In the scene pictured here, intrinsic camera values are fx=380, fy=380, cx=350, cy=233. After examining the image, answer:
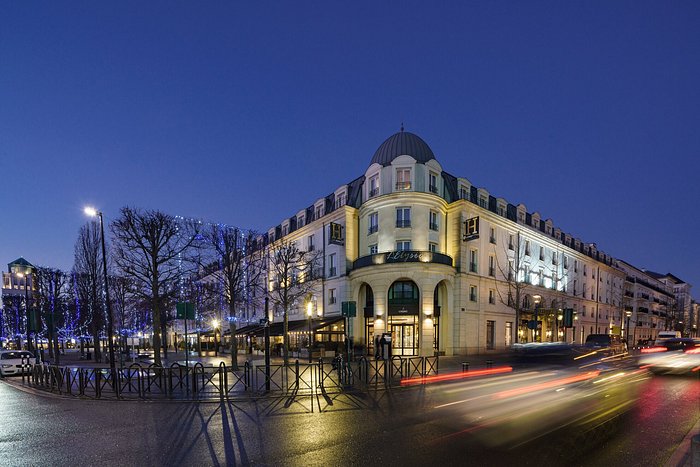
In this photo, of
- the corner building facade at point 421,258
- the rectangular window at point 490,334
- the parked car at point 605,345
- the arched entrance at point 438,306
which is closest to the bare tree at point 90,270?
the corner building facade at point 421,258

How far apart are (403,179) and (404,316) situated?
444 inches

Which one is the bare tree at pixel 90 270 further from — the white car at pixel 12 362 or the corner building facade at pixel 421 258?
the corner building facade at pixel 421 258

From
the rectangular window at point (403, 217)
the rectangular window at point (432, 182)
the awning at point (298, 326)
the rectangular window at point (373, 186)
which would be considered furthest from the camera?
the awning at point (298, 326)

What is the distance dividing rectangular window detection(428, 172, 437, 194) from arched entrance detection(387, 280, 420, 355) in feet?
26.1

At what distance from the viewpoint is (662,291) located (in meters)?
92.6

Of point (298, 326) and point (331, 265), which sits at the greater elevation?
point (331, 265)

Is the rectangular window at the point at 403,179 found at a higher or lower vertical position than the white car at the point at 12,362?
higher

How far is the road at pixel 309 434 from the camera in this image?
22.7ft

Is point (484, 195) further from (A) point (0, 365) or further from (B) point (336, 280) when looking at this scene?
(A) point (0, 365)

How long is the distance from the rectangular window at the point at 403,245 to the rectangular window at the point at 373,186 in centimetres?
485

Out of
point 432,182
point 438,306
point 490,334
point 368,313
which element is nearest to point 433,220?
point 432,182

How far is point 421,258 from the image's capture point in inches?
1172

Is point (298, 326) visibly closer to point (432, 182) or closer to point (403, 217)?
point (403, 217)

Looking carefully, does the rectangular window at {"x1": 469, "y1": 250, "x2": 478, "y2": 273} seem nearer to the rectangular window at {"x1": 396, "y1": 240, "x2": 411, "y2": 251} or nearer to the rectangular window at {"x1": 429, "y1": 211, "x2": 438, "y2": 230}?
the rectangular window at {"x1": 429, "y1": 211, "x2": 438, "y2": 230}
